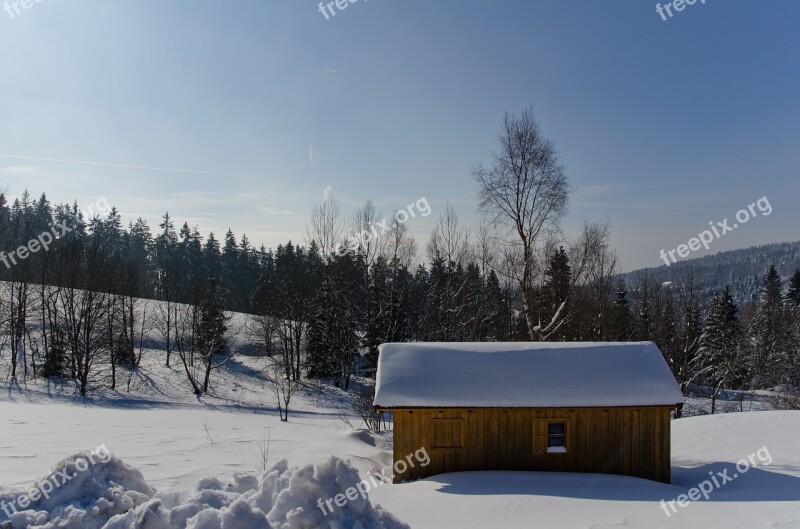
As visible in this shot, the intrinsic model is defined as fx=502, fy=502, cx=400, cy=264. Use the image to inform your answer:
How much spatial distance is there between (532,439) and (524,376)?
5.07 feet

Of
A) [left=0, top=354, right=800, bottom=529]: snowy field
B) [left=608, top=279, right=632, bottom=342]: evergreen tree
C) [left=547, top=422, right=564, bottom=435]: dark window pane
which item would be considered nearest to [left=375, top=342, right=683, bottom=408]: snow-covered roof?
[left=547, top=422, right=564, bottom=435]: dark window pane

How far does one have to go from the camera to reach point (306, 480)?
568 centimetres

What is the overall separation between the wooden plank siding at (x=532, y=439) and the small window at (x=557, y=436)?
0.08 m

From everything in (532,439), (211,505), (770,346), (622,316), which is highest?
(622,316)

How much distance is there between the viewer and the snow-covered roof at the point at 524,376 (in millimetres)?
12406

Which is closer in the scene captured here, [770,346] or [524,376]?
[524,376]

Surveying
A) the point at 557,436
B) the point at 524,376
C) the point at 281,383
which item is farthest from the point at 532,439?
the point at 281,383

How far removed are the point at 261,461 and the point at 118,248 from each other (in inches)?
2348

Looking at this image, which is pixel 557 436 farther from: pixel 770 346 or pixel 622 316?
pixel 770 346

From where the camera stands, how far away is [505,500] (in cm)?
951

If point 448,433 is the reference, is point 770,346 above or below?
below

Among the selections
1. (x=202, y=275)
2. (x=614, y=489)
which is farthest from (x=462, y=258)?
(x=202, y=275)

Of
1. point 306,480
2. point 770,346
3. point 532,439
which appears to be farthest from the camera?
point 770,346

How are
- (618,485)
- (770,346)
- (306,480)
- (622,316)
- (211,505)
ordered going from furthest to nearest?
(770,346) < (622,316) < (618,485) < (306,480) < (211,505)
